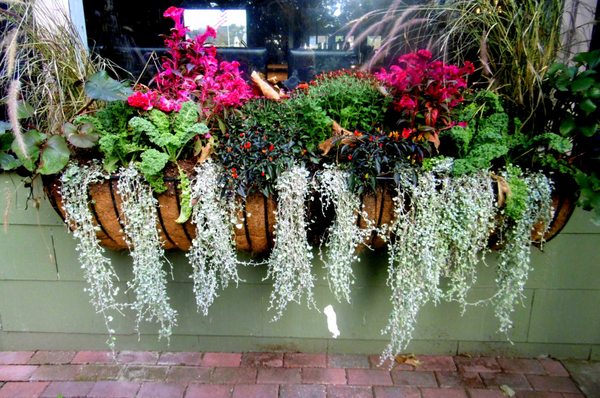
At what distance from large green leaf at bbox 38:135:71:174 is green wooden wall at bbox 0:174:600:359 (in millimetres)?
501

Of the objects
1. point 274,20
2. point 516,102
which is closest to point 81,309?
point 274,20

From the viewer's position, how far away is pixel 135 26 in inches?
90.4

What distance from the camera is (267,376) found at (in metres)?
1.98

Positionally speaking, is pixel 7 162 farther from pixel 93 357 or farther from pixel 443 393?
pixel 443 393

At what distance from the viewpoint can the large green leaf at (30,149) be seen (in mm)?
1537

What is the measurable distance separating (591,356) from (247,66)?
228 centimetres

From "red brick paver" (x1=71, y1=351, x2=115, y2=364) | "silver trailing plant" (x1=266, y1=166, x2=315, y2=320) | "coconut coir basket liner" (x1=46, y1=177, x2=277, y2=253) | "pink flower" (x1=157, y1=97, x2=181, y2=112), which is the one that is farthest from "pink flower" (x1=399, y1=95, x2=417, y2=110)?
"red brick paver" (x1=71, y1=351, x2=115, y2=364)

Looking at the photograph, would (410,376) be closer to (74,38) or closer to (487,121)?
(487,121)

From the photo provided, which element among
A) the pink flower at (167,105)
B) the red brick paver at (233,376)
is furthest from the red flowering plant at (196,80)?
the red brick paver at (233,376)

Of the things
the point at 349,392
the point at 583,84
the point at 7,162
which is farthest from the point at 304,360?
the point at 583,84

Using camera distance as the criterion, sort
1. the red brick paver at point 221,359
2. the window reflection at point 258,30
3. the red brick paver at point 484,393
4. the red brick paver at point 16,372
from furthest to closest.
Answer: the window reflection at point 258,30 < the red brick paver at point 221,359 < the red brick paver at point 16,372 < the red brick paver at point 484,393

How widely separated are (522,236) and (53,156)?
1.78 meters

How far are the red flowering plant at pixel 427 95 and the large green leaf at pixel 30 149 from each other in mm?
1361

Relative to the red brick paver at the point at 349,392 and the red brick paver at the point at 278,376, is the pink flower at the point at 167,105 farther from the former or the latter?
the red brick paver at the point at 349,392
